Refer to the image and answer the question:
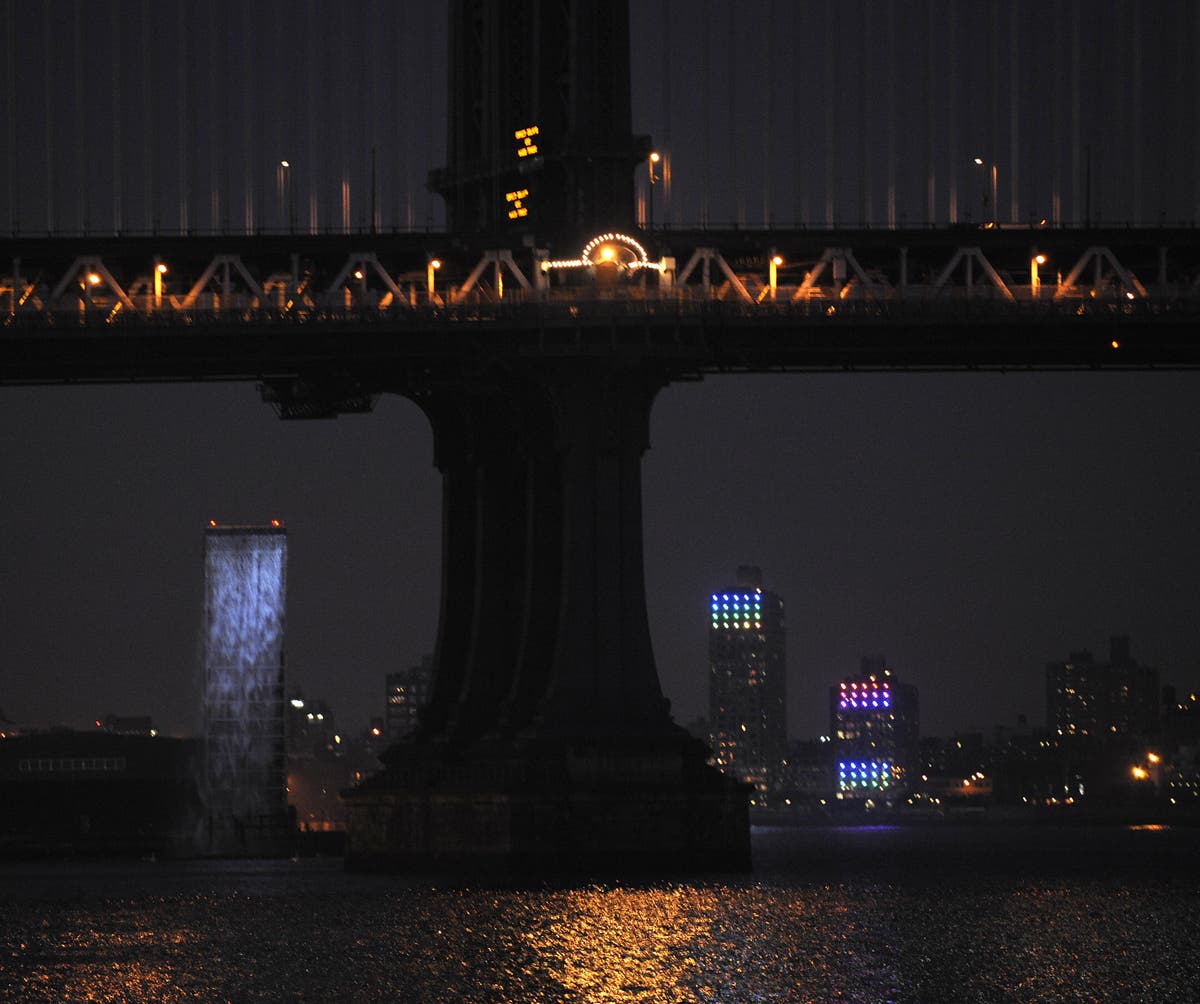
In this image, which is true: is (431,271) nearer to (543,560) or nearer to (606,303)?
(606,303)

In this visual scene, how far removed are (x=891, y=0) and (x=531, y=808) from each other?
118ft

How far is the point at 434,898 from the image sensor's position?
114 m

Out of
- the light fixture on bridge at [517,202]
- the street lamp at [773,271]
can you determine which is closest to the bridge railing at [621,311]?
the street lamp at [773,271]

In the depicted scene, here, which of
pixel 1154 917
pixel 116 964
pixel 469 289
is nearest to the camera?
pixel 116 964

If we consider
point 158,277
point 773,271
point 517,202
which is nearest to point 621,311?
point 773,271

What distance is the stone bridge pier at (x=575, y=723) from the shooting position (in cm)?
12075

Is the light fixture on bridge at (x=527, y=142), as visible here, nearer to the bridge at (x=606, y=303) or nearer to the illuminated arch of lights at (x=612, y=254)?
the bridge at (x=606, y=303)

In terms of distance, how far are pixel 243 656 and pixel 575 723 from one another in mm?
52238

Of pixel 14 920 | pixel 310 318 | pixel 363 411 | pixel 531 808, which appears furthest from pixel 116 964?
pixel 363 411

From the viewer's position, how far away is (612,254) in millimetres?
124500

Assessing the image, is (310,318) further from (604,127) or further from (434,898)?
(434,898)

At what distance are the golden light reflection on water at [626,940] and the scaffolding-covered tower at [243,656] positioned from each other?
55.6 m

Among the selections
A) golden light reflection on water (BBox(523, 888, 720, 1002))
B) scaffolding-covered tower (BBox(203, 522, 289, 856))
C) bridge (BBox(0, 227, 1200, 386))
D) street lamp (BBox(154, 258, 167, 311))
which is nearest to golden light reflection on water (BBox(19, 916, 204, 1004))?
golden light reflection on water (BBox(523, 888, 720, 1002))

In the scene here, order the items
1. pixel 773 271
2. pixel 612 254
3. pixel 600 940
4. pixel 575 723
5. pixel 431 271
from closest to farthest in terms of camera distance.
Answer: pixel 600 940 < pixel 575 723 < pixel 612 254 < pixel 773 271 < pixel 431 271
